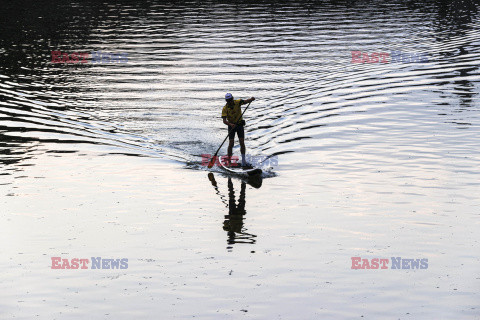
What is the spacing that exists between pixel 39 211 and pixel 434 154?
14102 mm

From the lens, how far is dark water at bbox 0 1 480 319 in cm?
1412

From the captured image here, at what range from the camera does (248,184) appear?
21594 mm

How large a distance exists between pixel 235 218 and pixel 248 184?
10.7 ft

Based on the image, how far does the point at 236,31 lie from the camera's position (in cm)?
5378

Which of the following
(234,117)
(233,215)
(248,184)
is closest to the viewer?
(233,215)

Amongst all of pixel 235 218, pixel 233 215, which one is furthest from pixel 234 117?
pixel 235 218

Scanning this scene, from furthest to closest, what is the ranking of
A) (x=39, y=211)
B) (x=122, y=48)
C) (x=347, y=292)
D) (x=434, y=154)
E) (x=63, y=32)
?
(x=63, y=32) → (x=122, y=48) → (x=434, y=154) → (x=39, y=211) → (x=347, y=292)

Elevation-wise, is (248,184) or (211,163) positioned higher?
(211,163)

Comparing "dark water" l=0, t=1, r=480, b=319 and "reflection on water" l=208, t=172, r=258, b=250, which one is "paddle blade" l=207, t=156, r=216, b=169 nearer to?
"dark water" l=0, t=1, r=480, b=319

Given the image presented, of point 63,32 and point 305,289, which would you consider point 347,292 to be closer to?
point 305,289

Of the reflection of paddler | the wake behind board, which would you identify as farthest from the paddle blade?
the reflection of paddler

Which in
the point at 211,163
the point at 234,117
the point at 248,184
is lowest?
the point at 248,184

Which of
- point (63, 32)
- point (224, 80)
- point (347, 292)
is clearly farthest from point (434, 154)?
point (63, 32)

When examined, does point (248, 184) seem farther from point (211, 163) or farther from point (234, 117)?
point (234, 117)
